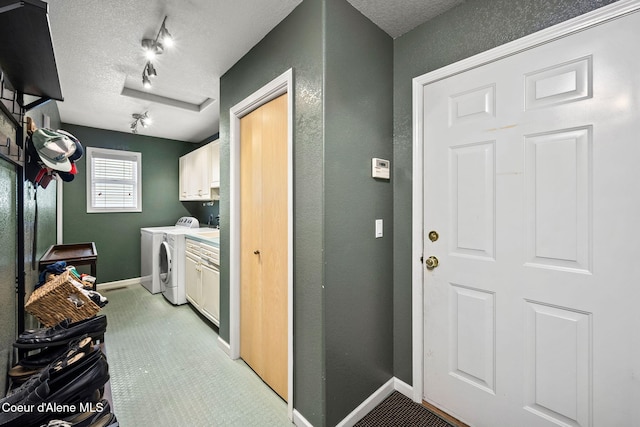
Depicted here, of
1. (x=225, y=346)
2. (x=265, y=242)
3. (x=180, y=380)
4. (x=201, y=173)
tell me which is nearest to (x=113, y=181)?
(x=201, y=173)

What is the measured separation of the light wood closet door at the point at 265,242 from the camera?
1.80 metres

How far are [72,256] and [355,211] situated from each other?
256cm

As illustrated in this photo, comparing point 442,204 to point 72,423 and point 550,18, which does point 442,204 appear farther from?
point 72,423

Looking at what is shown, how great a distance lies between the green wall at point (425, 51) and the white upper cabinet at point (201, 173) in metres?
2.63

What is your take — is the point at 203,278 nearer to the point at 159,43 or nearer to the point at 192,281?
the point at 192,281

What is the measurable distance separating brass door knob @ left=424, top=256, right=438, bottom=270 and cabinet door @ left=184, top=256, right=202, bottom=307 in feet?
8.31

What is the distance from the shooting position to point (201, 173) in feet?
13.4

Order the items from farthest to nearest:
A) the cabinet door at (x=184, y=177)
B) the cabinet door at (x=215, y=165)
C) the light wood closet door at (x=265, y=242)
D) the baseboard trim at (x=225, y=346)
Result: the cabinet door at (x=184, y=177), the cabinet door at (x=215, y=165), the baseboard trim at (x=225, y=346), the light wood closet door at (x=265, y=242)

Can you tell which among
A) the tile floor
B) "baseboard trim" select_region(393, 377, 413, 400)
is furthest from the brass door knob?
the tile floor

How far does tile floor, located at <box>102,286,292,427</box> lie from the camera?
167cm

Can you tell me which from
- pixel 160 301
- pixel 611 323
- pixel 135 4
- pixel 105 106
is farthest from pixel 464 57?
pixel 160 301

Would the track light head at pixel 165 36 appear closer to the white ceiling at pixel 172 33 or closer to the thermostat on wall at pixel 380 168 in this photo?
Result: the white ceiling at pixel 172 33

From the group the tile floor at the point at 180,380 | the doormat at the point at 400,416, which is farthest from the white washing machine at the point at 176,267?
the doormat at the point at 400,416

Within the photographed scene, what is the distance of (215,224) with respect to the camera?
14.6 ft
